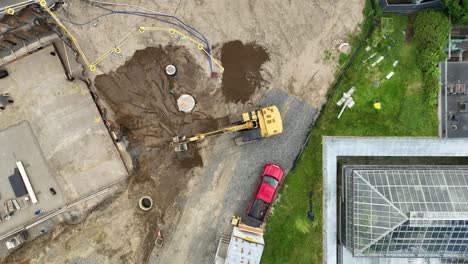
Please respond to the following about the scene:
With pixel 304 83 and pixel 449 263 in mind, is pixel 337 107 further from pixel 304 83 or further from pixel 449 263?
pixel 449 263

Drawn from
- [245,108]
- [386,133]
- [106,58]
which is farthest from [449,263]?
[106,58]

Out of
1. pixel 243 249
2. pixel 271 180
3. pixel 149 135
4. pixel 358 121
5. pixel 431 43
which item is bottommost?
pixel 243 249

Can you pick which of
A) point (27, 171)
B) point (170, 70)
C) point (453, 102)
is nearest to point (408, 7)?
point (453, 102)

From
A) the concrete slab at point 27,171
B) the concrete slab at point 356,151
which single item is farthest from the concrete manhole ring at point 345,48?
the concrete slab at point 27,171

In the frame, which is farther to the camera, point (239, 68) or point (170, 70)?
point (239, 68)

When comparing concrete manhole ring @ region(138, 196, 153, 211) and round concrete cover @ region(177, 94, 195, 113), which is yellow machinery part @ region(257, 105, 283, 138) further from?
concrete manhole ring @ region(138, 196, 153, 211)

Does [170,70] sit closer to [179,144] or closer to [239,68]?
[239,68]

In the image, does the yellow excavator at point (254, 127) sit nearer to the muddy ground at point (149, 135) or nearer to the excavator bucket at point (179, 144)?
the excavator bucket at point (179, 144)
